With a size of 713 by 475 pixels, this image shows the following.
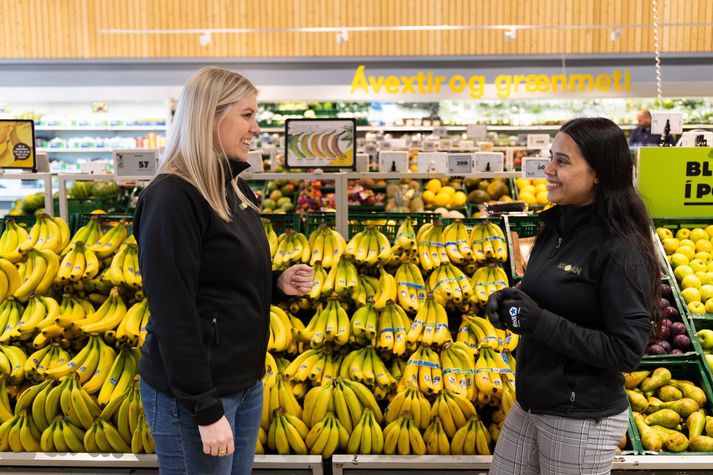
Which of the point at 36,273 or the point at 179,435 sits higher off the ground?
the point at 36,273

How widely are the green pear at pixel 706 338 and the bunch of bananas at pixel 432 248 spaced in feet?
4.07

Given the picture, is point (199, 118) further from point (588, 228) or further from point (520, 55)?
point (520, 55)

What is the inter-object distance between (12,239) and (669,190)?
3484 mm

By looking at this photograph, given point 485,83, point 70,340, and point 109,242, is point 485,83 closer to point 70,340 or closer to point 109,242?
point 109,242

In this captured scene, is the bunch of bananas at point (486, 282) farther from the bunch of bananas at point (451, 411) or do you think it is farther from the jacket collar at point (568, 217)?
the jacket collar at point (568, 217)

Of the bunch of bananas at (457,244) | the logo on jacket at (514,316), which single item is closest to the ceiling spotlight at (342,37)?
the bunch of bananas at (457,244)

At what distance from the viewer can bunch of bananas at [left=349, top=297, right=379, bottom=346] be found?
298 cm

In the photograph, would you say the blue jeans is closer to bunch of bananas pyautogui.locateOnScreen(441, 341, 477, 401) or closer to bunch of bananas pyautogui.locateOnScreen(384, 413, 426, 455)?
bunch of bananas pyautogui.locateOnScreen(384, 413, 426, 455)

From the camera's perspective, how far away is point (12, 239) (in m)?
3.50

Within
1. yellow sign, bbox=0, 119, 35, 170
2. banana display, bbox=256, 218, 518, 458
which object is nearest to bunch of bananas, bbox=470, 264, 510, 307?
banana display, bbox=256, 218, 518, 458

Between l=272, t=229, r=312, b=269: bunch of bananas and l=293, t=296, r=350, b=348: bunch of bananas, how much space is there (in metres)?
0.32

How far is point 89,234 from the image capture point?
3494 mm

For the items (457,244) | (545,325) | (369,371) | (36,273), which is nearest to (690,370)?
(457,244)

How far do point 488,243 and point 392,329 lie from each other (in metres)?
0.73
